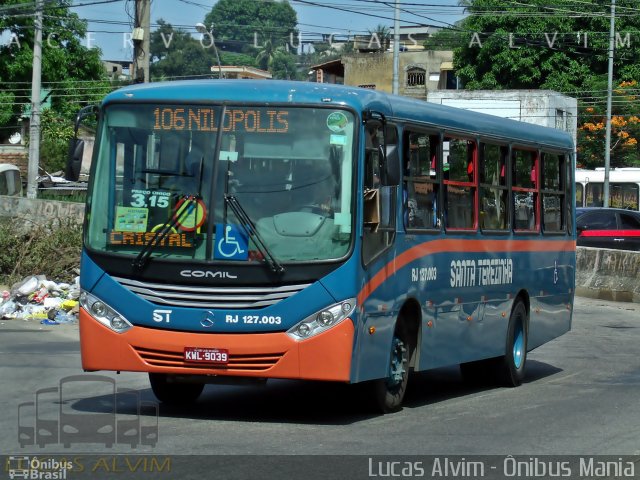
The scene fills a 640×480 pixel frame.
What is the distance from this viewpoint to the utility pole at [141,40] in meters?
22.9

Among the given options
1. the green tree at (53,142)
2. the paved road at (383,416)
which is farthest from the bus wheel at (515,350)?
the green tree at (53,142)

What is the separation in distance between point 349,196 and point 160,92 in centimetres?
191

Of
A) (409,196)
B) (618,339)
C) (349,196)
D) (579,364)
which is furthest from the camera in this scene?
(618,339)

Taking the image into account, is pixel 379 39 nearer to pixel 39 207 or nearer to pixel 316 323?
pixel 39 207

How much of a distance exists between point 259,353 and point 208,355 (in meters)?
0.41

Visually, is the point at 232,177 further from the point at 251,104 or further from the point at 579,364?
the point at 579,364

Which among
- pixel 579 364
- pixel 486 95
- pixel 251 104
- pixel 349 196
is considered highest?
pixel 486 95

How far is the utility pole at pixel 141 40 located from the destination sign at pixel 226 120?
40.9 feet

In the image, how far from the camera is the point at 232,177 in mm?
10328

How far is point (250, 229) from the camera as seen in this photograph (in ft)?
33.4

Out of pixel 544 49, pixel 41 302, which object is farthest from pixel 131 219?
→ pixel 544 49

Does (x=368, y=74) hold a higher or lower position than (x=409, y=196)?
higher

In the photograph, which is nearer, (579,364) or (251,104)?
(251,104)

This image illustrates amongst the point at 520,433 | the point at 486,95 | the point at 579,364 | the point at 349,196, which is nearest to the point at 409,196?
the point at 349,196
